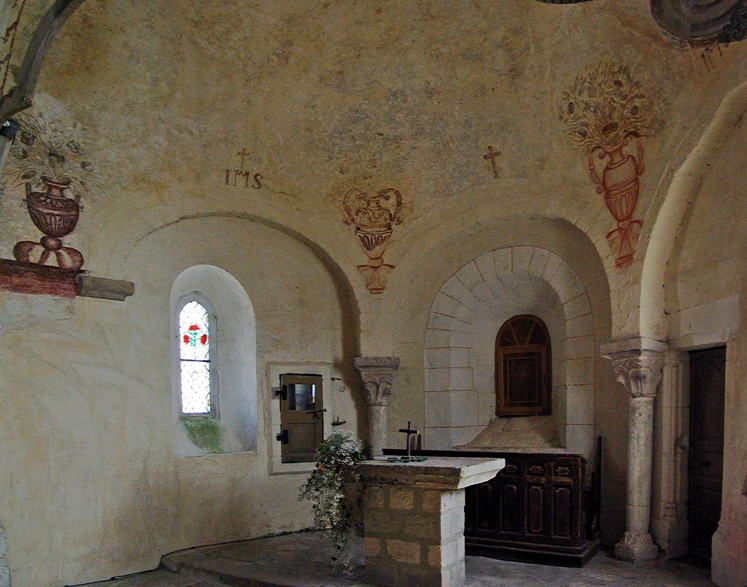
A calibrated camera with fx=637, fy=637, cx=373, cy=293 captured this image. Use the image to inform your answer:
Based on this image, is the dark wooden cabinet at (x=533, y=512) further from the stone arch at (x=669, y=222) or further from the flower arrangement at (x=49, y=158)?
the flower arrangement at (x=49, y=158)

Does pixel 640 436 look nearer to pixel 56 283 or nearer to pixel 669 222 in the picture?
pixel 669 222

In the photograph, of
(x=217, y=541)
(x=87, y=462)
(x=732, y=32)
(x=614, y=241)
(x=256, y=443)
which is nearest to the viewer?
(x=732, y=32)

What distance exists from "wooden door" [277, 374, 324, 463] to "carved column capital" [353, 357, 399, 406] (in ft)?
1.86

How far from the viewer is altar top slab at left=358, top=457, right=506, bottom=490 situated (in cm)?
487

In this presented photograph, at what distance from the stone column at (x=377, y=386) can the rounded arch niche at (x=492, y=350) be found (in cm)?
50

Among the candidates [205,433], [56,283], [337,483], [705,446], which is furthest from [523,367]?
[56,283]

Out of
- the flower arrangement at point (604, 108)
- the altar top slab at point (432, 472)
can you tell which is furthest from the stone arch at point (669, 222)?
the altar top slab at point (432, 472)

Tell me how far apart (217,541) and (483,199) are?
476cm

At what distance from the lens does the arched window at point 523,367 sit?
7398 mm

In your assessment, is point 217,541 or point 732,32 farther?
point 217,541

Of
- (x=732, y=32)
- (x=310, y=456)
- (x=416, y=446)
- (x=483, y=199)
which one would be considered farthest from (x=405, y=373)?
(x=732, y=32)

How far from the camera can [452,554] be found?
5.07 m

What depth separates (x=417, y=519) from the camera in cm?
504

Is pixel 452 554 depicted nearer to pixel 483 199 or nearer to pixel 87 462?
pixel 87 462
